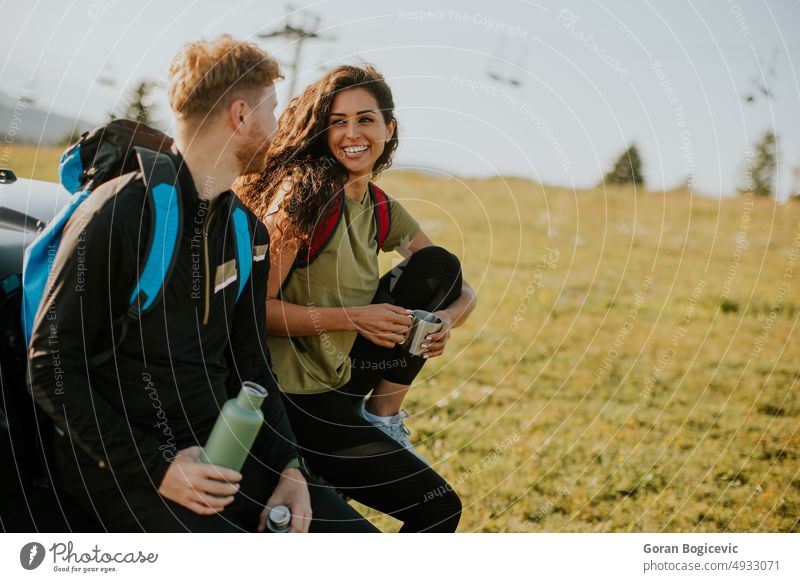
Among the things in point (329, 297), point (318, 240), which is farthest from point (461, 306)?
point (318, 240)

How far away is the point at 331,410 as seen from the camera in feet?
8.53

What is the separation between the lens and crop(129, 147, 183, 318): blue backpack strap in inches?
71.6

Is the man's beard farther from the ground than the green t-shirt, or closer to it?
farther from the ground

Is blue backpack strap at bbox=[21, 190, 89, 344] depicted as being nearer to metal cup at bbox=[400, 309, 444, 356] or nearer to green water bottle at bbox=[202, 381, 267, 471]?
green water bottle at bbox=[202, 381, 267, 471]

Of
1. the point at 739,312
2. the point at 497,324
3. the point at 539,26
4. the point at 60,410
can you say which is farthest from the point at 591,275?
the point at 60,410

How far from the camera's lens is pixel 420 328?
269 centimetres

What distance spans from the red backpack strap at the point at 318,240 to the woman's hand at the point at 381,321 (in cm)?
23

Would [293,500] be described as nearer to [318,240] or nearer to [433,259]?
[318,240]

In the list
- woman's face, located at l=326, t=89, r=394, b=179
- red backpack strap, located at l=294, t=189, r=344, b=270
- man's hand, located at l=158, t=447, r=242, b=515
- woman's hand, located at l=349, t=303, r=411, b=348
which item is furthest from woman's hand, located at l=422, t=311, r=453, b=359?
man's hand, located at l=158, t=447, r=242, b=515

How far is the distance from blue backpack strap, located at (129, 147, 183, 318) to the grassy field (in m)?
1.35

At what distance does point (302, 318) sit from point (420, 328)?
42cm
